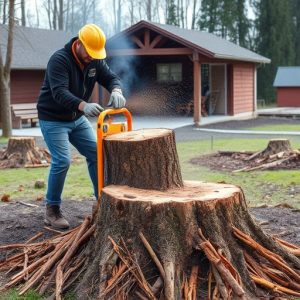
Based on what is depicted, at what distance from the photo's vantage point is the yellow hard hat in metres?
4.52

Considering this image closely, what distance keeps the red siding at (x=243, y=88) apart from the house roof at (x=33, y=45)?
26.1ft

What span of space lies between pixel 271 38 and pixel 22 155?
3447 centimetres

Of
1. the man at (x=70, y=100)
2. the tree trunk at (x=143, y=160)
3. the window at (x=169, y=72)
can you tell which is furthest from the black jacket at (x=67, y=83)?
the window at (x=169, y=72)

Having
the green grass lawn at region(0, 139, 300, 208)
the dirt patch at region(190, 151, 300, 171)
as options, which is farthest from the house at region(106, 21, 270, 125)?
the green grass lawn at region(0, 139, 300, 208)

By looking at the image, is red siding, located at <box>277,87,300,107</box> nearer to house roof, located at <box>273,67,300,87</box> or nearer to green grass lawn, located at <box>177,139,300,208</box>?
house roof, located at <box>273,67,300,87</box>

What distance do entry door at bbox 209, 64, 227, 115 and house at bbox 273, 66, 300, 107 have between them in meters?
9.15

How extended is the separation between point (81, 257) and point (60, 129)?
1.30m

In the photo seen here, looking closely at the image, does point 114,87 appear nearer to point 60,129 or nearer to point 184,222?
point 60,129

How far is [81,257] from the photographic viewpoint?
406 centimetres

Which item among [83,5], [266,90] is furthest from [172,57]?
[83,5]

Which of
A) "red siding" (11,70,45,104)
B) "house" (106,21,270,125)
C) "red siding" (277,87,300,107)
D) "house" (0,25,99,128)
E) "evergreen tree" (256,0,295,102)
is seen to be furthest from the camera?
"evergreen tree" (256,0,295,102)

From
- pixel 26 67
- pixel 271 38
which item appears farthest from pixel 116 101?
pixel 271 38

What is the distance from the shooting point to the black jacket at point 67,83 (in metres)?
4.61

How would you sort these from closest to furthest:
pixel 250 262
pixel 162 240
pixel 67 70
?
pixel 162 240
pixel 250 262
pixel 67 70
